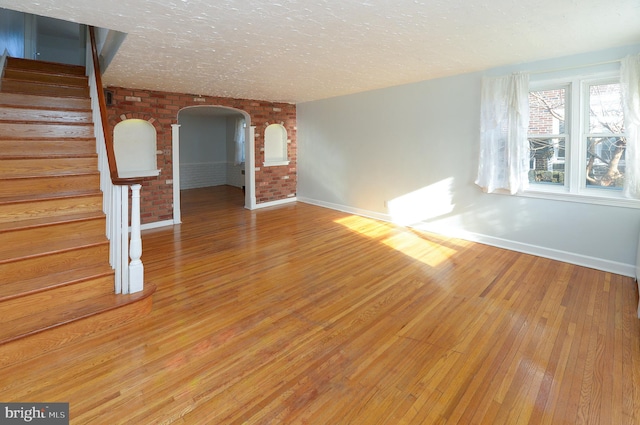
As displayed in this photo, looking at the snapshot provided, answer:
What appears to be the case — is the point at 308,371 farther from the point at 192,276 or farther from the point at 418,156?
the point at 418,156

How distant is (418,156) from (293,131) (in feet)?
11.2

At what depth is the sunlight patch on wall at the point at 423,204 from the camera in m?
5.01

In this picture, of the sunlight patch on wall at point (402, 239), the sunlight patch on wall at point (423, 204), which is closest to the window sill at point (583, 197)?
the sunlight patch on wall at point (423, 204)

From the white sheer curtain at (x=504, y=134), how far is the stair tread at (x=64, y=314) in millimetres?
4256

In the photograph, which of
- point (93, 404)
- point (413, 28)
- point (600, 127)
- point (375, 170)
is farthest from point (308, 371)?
point (375, 170)

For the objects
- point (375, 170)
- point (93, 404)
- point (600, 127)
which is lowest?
point (93, 404)

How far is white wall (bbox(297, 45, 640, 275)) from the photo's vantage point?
3.72 metres

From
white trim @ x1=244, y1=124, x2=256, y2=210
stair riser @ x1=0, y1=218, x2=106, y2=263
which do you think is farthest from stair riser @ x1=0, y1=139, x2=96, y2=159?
white trim @ x1=244, y1=124, x2=256, y2=210

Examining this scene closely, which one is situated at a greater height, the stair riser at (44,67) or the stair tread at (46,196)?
the stair riser at (44,67)

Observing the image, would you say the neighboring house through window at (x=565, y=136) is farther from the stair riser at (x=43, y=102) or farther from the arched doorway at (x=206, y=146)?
the arched doorway at (x=206, y=146)

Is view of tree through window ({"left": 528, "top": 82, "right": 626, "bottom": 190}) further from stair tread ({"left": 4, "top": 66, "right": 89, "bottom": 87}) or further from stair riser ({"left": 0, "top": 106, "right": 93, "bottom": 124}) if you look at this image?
stair tread ({"left": 4, "top": 66, "right": 89, "bottom": 87})

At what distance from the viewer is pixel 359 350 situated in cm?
222

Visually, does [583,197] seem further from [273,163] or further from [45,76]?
[45,76]

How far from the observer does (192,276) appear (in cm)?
347
